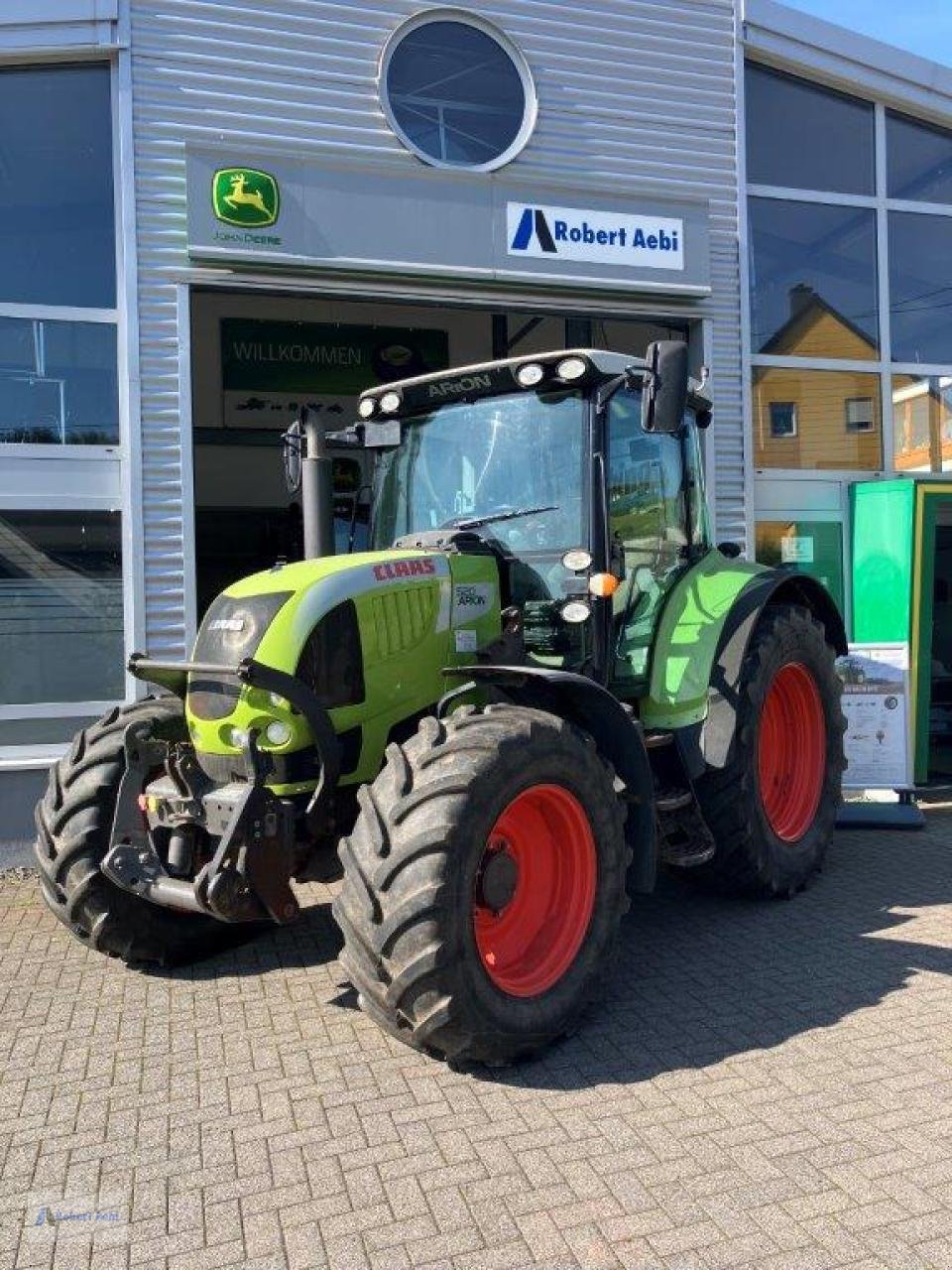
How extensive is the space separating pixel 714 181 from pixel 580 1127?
7179 mm

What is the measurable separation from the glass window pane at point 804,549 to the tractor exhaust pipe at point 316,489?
4634 mm

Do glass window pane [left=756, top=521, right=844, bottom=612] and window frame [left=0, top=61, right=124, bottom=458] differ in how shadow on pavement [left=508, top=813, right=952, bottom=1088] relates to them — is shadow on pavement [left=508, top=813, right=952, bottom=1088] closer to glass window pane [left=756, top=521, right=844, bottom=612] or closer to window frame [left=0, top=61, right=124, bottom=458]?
glass window pane [left=756, top=521, right=844, bottom=612]

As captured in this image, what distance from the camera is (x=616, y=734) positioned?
162 inches

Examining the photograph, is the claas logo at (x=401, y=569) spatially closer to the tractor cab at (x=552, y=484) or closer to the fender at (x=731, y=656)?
the tractor cab at (x=552, y=484)

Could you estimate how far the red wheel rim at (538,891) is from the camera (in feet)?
12.0

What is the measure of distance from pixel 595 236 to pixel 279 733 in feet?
17.2

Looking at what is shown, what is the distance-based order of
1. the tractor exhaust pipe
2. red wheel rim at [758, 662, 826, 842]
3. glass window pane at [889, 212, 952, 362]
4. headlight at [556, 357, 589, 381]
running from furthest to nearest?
1. glass window pane at [889, 212, 952, 362]
2. red wheel rim at [758, 662, 826, 842]
3. the tractor exhaust pipe
4. headlight at [556, 357, 589, 381]

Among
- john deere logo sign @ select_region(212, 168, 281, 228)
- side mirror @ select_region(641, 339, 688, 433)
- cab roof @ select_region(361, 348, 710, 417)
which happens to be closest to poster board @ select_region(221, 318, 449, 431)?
john deere logo sign @ select_region(212, 168, 281, 228)

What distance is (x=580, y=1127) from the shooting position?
10.2 feet

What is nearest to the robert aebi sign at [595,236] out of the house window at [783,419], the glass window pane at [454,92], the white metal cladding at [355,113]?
the white metal cladding at [355,113]

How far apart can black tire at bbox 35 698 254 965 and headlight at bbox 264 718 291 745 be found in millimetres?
854

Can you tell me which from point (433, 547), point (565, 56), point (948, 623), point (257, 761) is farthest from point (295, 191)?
point (948, 623)

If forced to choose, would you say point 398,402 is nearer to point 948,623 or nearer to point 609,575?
point 609,575

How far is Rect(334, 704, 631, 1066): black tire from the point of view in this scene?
10.6 feet
